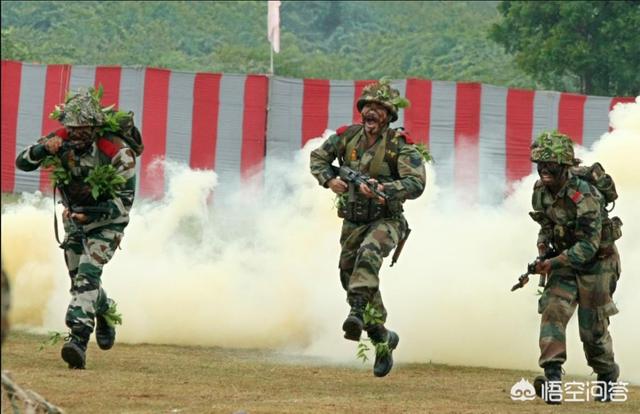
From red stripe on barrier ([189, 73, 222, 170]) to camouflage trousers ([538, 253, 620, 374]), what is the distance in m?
12.1

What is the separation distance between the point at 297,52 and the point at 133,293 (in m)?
29.8

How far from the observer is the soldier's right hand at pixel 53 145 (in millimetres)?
13391

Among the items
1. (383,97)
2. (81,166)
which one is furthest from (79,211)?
(383,97)

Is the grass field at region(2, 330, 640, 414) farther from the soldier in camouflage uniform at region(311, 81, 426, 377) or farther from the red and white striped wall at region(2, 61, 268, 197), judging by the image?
the red and white striped wall at region(2, 61, 268, 197)

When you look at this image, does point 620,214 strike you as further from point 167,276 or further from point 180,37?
point 180,37

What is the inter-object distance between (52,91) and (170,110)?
1902 millimetres

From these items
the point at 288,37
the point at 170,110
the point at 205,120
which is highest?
the point at 288,37

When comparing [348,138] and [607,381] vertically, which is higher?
[348,138]

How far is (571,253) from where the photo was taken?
12375 millimetres

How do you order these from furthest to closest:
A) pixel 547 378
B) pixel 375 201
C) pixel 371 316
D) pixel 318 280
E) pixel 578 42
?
pixel 578 42 < pixel 318 280 < pixel 375 201 < pixel 371 316 < pixel 547 378

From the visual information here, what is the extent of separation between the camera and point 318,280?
17188mm

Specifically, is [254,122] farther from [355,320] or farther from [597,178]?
[597,178]

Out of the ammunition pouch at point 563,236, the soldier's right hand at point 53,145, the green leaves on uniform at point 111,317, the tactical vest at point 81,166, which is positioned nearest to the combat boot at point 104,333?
the green leaves on uniform at point 111,317

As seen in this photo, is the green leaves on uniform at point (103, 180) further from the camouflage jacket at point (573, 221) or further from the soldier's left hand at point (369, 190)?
the camouflage jacket at point (573, 221)
